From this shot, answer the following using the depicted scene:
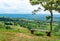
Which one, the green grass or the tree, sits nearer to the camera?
the green grass

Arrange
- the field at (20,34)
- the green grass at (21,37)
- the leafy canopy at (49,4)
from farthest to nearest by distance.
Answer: the leafy canopy at (49,4) → the field at (20,34) → the green grass at (21,37)

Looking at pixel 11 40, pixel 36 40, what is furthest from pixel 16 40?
pixel 36 40

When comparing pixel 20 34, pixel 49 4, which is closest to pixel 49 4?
pixel 49 4

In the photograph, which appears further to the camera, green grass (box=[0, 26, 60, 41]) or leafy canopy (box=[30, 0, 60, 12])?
leafy canopy (box=[30, 0, 60, 12])

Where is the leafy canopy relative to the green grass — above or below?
above

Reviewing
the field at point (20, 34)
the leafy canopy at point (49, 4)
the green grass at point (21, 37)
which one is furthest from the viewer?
the leafy canopy at point (49, 4)

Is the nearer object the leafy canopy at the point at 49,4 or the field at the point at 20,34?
the field at the point at 20,34

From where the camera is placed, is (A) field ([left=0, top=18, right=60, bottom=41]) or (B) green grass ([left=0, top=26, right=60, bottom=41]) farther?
(A) field ([left=0, top=18, right=60, bottom=41])

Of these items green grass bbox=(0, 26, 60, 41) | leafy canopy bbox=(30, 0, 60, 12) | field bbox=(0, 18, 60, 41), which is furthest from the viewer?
leafy canopy bbox=(30, 0, 60, 12)

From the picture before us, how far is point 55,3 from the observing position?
22.6 metres

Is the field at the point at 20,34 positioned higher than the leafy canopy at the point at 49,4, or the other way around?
the leafy canopy at the point at 49,4

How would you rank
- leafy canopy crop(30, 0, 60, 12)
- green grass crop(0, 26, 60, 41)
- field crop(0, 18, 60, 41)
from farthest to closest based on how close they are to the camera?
leafy canopy crop(30, 0, 60, 12) < field crop(0, 18, 60, 41) < green grass crop(0, 26, 60, 41)

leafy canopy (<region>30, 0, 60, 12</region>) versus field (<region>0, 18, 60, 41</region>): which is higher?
leafy canopy (<region>30, 0, 60, 12</region>)

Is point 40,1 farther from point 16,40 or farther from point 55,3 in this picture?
point 16,40
